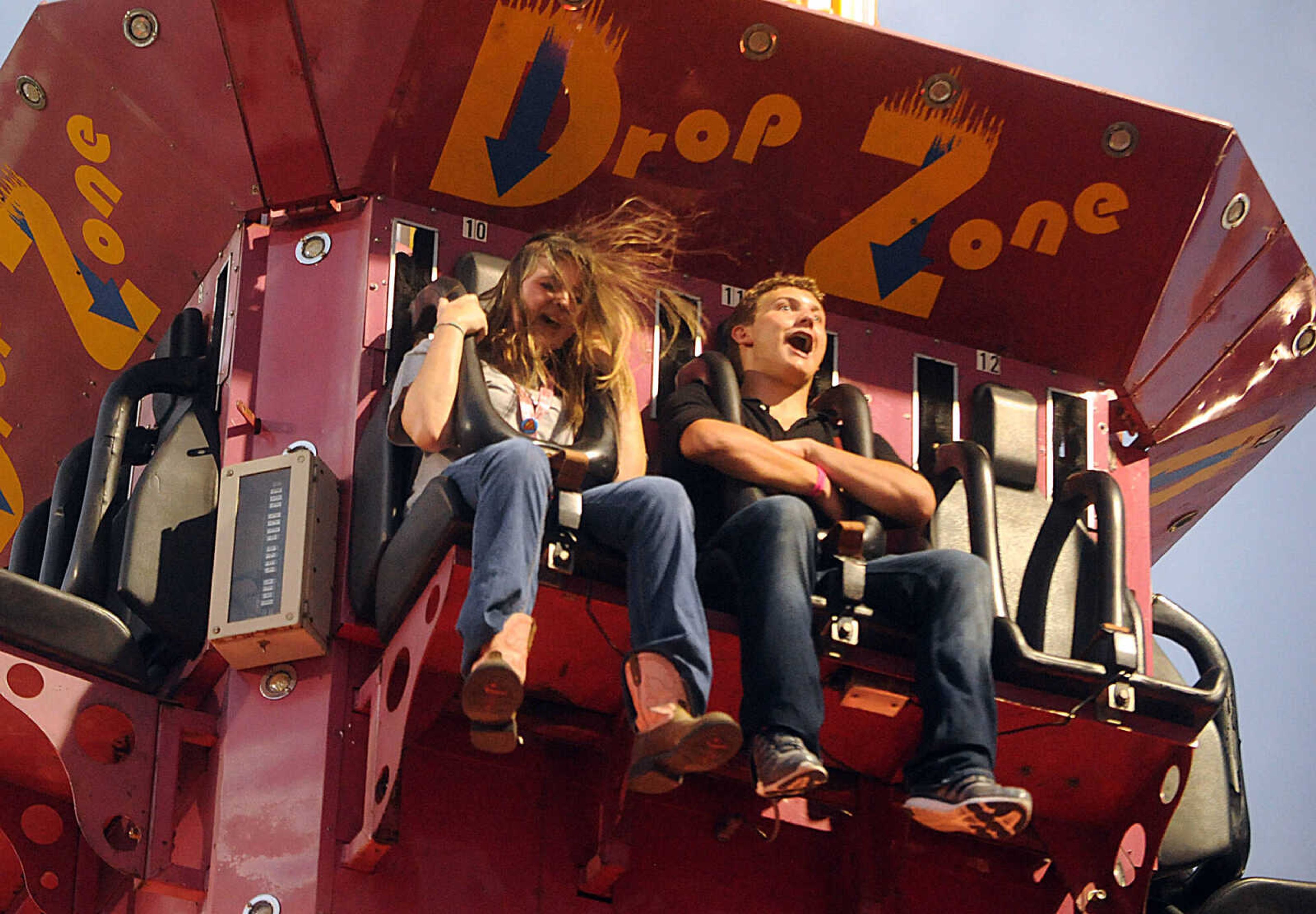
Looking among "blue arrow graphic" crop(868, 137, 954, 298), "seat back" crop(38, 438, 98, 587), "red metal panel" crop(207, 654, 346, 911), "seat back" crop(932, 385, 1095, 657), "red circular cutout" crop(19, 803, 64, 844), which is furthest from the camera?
"blue arrow graphic" crop(868, 137, 954, 298)

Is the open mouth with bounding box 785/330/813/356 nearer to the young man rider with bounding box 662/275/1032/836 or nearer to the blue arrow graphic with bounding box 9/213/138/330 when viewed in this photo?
the young man rider with bounding box 662/275/1032/836

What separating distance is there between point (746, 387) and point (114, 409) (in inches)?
98.0

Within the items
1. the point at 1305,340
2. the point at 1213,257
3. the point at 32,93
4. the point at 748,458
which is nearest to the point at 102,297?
the point at 32,93

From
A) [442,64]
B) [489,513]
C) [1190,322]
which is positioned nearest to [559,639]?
[489,513]

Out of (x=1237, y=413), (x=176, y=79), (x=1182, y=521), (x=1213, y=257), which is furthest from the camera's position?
(x=1182, y=521)

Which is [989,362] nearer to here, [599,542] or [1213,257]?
[1213,257]

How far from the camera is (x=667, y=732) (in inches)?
261

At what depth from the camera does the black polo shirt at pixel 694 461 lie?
8.16m

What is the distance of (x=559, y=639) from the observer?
752 centimetres

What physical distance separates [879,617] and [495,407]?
148 centimetres

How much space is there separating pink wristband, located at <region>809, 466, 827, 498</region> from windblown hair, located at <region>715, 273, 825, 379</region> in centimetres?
79

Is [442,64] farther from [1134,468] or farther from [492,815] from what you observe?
A: [1134,468]

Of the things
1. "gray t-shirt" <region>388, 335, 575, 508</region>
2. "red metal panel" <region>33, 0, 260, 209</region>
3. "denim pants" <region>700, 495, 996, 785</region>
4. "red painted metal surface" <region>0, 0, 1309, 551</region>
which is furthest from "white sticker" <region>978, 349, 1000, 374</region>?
"red metal panel" <region>33, 0, 260, 209</region>

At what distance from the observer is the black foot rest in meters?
7.94
